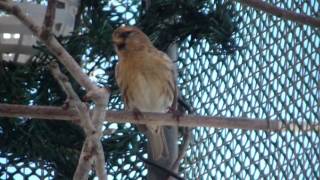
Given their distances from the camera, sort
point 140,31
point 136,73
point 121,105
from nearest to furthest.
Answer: point 140,31
point 121,105
point 136,73

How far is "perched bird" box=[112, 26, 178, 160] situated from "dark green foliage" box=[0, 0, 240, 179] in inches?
1.2

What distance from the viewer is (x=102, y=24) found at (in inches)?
63.1

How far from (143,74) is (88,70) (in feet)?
1.46

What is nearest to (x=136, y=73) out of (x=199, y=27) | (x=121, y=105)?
(x=121, y=105)

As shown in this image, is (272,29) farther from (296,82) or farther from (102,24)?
(102,24)

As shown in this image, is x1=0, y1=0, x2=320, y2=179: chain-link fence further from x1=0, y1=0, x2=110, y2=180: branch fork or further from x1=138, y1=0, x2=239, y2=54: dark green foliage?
x1=0, y1=0, x2=110, y2=180: branch fork

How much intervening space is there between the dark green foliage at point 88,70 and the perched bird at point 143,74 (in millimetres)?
30

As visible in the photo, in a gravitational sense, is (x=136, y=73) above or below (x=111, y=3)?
below

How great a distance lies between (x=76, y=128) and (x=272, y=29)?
410 mm

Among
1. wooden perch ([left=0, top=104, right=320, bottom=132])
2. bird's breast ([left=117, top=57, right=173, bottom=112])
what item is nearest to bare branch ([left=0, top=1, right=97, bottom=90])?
wooden perch ([left=0, top=104, right=320, bottom=132])

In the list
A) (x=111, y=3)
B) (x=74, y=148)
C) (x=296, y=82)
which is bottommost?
(x=74, y=148)

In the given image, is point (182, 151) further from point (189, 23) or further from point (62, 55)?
point (189, 23)

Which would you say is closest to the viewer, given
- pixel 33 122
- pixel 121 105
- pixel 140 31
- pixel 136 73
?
pixel 33 122

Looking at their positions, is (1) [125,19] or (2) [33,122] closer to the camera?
(2) [33,122]
